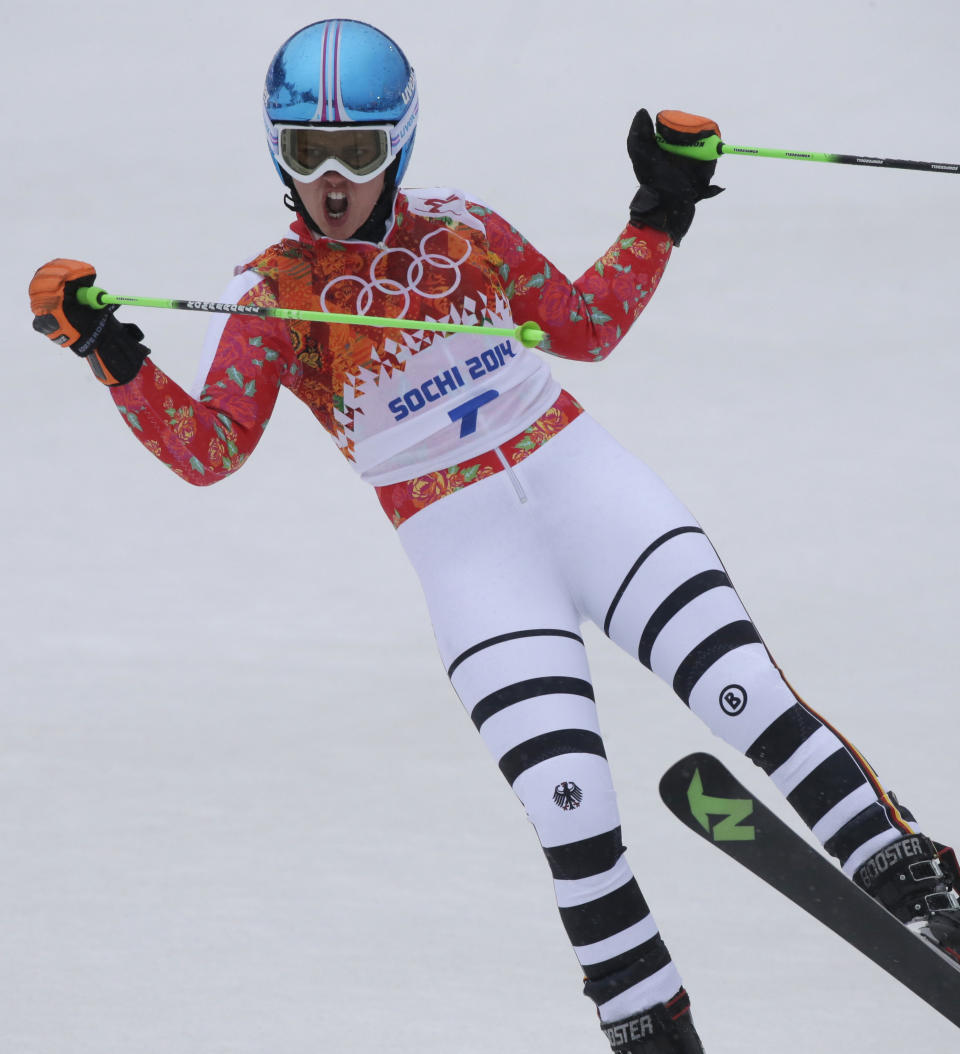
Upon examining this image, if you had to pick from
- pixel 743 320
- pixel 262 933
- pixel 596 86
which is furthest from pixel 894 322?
pixel 262 933

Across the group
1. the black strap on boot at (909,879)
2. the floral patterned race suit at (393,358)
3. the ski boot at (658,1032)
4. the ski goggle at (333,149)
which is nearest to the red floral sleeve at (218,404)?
the floral patterned race suit at (393,358)

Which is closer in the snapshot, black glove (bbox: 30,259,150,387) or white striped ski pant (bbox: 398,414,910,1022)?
black glove (bbox: 30,259,150,387)

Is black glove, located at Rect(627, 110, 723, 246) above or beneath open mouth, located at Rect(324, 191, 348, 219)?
above

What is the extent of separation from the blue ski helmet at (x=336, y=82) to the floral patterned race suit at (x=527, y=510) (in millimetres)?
217

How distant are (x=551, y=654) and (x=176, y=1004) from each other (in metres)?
1.27

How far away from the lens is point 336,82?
2.90 metres

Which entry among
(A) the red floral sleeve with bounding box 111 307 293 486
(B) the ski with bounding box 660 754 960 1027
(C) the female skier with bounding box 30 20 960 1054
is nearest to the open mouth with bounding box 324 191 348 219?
(C) the female skier with bounding box 30 20 960 1054

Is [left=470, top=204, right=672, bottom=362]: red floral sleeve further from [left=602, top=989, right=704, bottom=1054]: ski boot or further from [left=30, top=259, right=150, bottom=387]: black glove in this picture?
[left=602, top=989, right=704, bottom=1054]: ski boot

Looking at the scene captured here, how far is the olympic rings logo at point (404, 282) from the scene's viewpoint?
3035 millimetres

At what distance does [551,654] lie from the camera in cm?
287

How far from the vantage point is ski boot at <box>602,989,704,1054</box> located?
2.82m

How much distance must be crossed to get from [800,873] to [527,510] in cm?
74

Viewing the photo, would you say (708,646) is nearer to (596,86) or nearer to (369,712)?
(369,712)

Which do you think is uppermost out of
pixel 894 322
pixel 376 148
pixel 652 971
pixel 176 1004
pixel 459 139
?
pixel 459 139
